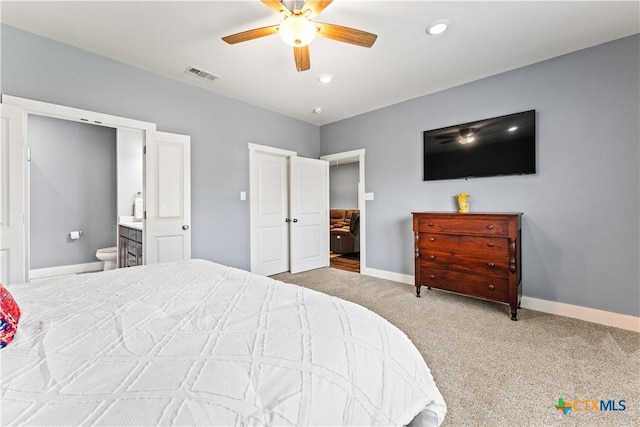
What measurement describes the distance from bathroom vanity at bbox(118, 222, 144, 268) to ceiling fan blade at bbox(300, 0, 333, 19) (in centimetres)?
282

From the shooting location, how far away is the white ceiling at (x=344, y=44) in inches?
80.0

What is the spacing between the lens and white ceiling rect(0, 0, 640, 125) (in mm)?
2033

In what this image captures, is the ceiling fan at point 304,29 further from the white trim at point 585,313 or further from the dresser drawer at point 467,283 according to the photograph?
the white trim at point 585,313

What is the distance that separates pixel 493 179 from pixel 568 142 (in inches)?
27.5

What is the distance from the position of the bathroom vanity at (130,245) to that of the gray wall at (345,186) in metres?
5.43

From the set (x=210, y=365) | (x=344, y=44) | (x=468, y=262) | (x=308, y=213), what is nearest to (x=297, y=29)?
(x=344, y=44)

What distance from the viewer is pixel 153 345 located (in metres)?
0.79

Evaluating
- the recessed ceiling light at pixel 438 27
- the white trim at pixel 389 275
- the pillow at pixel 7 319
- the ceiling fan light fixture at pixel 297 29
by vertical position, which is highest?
the recessed ceiling light at pixel 438 27

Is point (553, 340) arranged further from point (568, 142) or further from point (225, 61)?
point (225, 61)

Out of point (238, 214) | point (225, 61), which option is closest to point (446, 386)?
point (238, 214)

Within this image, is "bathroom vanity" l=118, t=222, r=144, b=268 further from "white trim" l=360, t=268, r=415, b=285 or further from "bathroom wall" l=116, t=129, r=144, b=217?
"white trim" l=360, t=268, r=415, b=285

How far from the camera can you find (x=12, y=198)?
2160mm

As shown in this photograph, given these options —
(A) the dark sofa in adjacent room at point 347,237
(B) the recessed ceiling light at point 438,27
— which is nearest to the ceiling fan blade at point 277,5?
(B) the recessed ceiling light at point 438,27

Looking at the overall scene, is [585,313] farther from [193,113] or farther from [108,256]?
[108,256]
